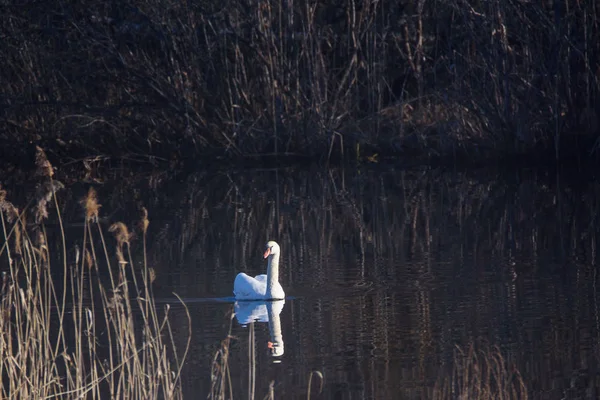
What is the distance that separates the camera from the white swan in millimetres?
10367

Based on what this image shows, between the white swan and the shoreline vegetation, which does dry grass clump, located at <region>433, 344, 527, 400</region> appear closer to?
the white swan

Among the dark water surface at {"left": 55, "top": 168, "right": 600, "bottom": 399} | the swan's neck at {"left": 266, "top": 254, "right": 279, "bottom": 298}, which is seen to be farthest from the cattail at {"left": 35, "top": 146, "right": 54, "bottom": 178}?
the swan's neck at {"left": 266, "top": 254, "right": 279, "bottom": 298}

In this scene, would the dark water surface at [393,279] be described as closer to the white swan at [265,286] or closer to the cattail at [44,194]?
the white swan at [265,286]

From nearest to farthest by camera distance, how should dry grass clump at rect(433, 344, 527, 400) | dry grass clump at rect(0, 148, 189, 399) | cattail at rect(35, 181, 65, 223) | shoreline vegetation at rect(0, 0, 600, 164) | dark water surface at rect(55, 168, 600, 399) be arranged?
cattail at rect(35, 181, 65, 223) < dry grass clump at rect(0, 148, 189, 399) < dry grass clump at rect(433, 344, 527, 400) < dark water surface at rect(55, 168, 600, 399) < shoreline vegetation at rect(0, 0, 600, 164)

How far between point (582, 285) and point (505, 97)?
11.0 meters

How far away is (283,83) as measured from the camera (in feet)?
76.3

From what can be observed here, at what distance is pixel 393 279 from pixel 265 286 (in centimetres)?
118

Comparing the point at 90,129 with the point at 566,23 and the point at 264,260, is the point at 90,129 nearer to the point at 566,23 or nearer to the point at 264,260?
the point at 566,23

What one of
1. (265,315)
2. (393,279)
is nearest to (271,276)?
(265,315)

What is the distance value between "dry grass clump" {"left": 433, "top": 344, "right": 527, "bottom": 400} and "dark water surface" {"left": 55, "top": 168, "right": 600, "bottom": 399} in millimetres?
55

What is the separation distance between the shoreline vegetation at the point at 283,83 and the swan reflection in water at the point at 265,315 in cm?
1154

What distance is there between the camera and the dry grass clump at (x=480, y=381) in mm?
6398

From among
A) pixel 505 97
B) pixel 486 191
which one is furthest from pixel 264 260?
pixel 505 97

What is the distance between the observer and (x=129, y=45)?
24.7 meters
